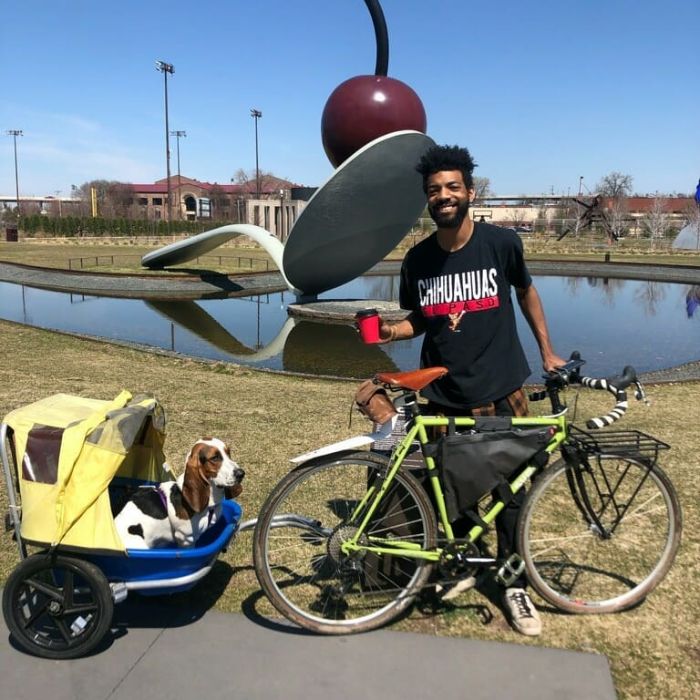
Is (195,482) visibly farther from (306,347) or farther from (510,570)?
(306,347)

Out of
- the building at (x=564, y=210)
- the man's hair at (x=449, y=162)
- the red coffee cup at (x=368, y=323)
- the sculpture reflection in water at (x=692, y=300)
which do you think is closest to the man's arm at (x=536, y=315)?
the man's hair at (x=449, y=162)

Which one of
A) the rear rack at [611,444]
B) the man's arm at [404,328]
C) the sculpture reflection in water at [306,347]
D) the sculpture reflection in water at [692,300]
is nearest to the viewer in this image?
the rear rack at [611,444]

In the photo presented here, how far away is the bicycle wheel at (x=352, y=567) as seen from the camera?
8.56ft

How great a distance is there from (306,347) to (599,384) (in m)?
10.1

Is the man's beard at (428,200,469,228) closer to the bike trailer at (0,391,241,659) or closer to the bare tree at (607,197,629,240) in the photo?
the bike trailer at (0,391,241,659)

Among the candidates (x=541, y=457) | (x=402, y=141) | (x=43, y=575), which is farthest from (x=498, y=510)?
(x=402, y=141)

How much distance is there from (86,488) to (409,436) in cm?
124

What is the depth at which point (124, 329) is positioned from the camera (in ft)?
47.5

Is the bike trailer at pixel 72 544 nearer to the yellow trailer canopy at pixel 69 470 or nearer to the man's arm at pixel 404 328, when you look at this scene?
the yellow trailer canopy at pixel 69 470

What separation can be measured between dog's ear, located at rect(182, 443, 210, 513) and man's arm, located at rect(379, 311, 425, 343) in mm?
893

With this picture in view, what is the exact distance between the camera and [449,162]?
2.66 meters

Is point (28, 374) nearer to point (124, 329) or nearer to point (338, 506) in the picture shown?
point (338, 506)

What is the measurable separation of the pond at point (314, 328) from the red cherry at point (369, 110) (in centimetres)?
423

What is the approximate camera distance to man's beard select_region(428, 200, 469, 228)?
269cm
